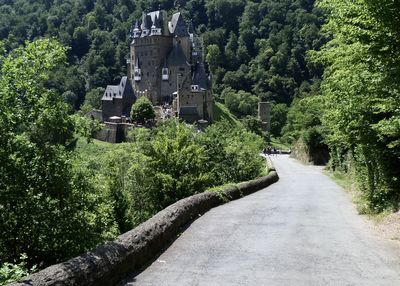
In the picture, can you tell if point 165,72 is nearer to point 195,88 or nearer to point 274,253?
point 195,88

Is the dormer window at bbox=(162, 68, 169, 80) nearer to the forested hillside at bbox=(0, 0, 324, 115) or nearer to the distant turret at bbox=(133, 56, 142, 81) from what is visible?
the distant turret at bbox=(133, 56, 142, 81)

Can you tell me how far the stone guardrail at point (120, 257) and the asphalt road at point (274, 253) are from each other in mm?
262

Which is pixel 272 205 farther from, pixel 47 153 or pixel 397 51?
pixel 47 153

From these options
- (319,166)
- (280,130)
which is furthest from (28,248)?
(280,130)

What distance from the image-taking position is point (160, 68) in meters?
123

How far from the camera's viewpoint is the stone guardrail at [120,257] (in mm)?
7080

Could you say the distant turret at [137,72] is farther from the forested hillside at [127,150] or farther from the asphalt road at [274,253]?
the asphalt road at [274,253]

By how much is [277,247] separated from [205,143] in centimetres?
2318

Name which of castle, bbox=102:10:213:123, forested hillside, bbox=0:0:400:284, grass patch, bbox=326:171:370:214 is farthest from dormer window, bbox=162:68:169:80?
grass patch, bbox=326:171:370:214

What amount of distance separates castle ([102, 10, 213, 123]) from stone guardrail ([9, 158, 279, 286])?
328 ft

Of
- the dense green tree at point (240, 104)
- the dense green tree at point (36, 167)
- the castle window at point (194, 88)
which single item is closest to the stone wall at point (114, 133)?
the castle window at point (194, 88)

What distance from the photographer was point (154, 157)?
2603 cm

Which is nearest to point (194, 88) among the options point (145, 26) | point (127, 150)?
point (145, 26)

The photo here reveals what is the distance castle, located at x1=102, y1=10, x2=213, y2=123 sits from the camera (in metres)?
116
